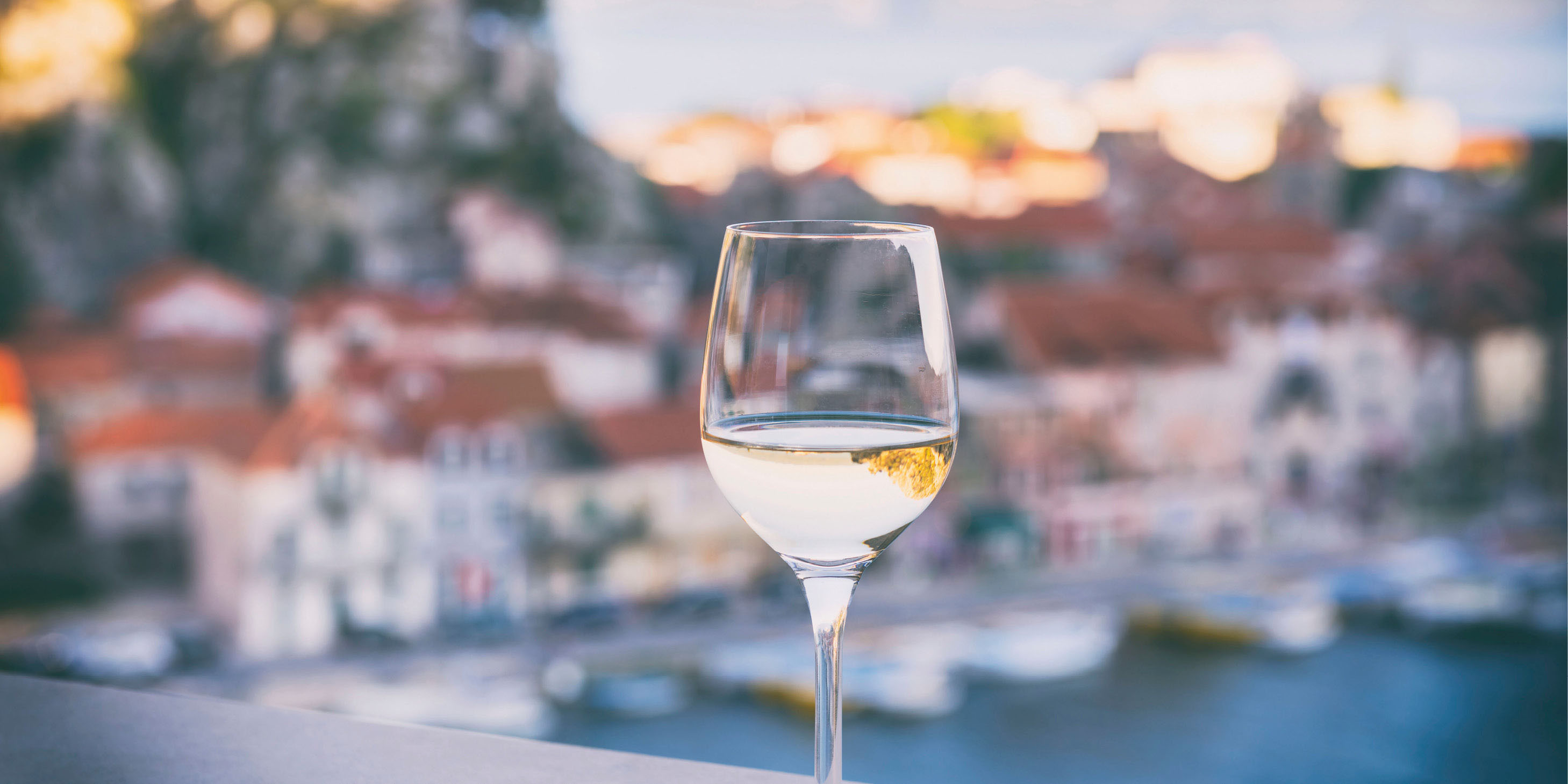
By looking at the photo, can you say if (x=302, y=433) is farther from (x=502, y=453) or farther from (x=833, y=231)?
(x=833, y=231)

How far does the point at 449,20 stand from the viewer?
864 centimetres

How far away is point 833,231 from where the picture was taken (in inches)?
9.3

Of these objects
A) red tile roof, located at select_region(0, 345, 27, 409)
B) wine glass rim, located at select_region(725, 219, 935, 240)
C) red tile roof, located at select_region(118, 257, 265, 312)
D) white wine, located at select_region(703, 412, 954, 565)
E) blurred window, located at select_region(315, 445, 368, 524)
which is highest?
red tile roof, located at select_region(118, 257, 265, 312)

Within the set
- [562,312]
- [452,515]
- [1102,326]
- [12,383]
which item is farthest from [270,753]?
[1102,326]

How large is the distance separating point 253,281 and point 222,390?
0.80 m

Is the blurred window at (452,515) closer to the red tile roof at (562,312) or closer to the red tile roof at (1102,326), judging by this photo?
the red tile roof at (562,312)

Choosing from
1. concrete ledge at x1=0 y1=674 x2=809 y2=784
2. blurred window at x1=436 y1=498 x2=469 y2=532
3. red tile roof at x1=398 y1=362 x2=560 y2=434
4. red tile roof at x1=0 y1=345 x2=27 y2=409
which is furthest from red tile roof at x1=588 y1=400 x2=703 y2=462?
concrete ledge at x1=0 y1=674 x2=809 y2=784

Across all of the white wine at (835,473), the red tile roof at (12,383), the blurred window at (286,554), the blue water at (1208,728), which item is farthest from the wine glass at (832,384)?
the red tile roof at (12,383)

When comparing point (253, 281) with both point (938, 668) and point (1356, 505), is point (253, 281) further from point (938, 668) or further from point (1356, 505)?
point (1356, 505)

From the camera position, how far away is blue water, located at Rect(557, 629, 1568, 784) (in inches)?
302

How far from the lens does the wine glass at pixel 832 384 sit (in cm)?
23

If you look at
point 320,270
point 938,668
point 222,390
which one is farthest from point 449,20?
point 938,668

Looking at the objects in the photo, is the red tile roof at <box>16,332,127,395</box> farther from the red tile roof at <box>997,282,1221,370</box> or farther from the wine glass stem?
the wine glass stem

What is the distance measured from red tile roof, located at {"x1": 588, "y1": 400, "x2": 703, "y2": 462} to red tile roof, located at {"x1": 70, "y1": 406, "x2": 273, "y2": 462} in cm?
188
